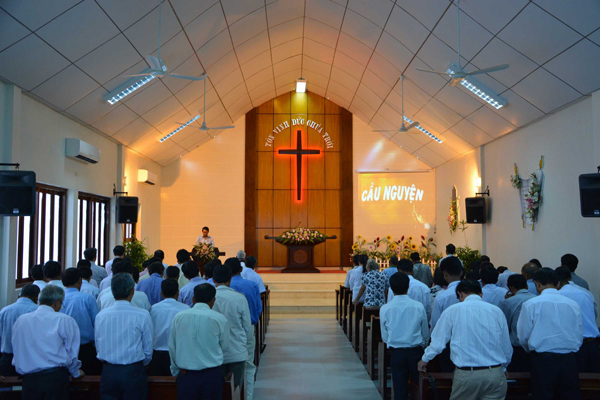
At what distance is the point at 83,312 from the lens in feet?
13.6

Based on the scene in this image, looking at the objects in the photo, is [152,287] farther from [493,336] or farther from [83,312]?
[493,336]

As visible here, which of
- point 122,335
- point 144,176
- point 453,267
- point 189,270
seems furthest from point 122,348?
point 144,176

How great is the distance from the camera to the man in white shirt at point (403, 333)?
4.07 metres

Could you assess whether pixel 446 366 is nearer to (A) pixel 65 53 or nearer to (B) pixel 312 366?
(B) pixel 312 366

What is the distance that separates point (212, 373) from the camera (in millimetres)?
3324

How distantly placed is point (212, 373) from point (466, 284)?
1.85 metres

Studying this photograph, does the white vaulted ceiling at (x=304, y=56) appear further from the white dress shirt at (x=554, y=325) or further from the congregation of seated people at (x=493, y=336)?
the white dress shirt at (x=554, y=325)

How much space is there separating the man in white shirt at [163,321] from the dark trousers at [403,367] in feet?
5.87

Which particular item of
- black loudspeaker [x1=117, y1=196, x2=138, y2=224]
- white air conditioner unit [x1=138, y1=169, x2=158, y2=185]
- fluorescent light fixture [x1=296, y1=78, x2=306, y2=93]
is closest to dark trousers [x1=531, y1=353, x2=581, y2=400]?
black loudspeaker [x1=117, y1=196, x2=138, y2=224]

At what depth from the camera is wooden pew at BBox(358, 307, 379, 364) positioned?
629cm

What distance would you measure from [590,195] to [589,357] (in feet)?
7.79

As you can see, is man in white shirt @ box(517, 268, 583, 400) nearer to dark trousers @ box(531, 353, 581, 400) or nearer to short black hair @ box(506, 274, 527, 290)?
dark trousers @ box(531, 353, 581, 400)

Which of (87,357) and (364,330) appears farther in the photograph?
(364,330)

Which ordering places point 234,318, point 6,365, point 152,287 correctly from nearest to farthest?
point 6,365, point 234,318, point 152,287
